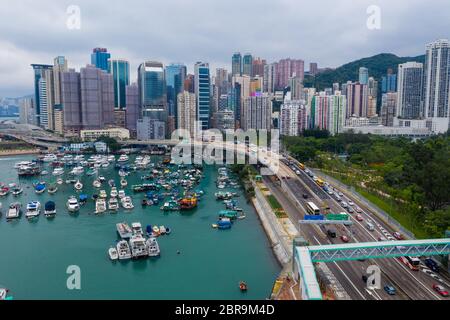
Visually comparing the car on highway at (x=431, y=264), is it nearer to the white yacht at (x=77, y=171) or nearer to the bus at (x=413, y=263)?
Result: the bus at (x=413, y=263)

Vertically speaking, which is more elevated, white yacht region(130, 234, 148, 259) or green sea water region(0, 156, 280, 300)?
white yacht region(130, 234, 148, 259)

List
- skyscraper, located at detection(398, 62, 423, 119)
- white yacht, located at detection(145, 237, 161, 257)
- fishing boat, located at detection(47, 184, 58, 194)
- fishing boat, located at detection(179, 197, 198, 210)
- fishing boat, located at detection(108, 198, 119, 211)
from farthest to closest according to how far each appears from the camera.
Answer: skyscraper, located at detection(398, 62, 423, 119), fishing boat, located at detection(47, 184, 58, 194), fishing boat, located at detection(179, 197, 198, 210), fishing boat, located at detection(108, 198, 119, 211), white yacht, located at detection(145, 237, 161, 257)

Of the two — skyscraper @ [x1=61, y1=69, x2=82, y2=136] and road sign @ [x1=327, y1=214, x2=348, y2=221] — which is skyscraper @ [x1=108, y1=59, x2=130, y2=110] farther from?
road sign @ [x1=327, y1=214, x2=348, y2=221]

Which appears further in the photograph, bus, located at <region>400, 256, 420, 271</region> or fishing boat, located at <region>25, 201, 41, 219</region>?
fishing boat, located at <region>25, 201, 41, 219</region>

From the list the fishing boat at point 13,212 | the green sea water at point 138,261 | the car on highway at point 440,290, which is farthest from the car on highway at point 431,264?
the fishing boat at point 13,212

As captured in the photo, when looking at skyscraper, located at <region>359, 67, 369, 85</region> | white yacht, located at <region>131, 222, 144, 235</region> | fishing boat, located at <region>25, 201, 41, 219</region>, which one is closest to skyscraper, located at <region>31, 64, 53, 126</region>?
fishing boat, located at <region>25, 201, 41, 219</region>

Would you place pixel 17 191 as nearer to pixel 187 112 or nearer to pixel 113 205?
pixel 113 205

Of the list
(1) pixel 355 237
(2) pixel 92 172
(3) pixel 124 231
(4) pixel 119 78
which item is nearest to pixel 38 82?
(4) pixel 119 78
